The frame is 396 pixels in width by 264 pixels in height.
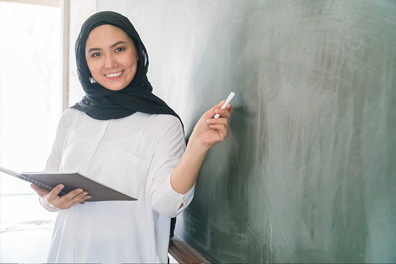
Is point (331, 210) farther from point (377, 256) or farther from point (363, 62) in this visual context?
point (363, 62)

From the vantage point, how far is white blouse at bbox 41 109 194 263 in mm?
1199

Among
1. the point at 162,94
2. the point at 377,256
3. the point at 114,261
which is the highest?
the point at 162,94

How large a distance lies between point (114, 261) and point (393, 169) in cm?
87

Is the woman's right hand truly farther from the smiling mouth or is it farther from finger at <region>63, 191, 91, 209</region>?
the smiling mouth

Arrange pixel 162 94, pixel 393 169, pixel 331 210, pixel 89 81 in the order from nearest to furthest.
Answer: pixel 393 169, pixel 331 210, pixel 89 81, pixel 162 94

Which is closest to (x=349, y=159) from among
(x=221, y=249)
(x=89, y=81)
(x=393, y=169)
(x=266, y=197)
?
(x=393, y=169)

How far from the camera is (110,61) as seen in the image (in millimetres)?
1292

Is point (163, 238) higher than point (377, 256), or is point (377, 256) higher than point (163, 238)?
point (377, 256)

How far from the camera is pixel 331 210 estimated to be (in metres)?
0.73

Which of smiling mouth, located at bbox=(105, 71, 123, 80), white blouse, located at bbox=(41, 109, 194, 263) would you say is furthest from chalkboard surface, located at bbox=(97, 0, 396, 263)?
smiling mouth, located at bbox=(105, 71, 123, 80)

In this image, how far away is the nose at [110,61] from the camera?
4.24 feet

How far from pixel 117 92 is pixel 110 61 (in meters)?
0.12

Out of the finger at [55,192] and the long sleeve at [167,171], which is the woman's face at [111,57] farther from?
the finger at [55,192]

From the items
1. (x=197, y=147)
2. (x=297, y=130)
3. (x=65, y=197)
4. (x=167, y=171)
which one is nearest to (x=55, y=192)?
(x=65, y=197)
